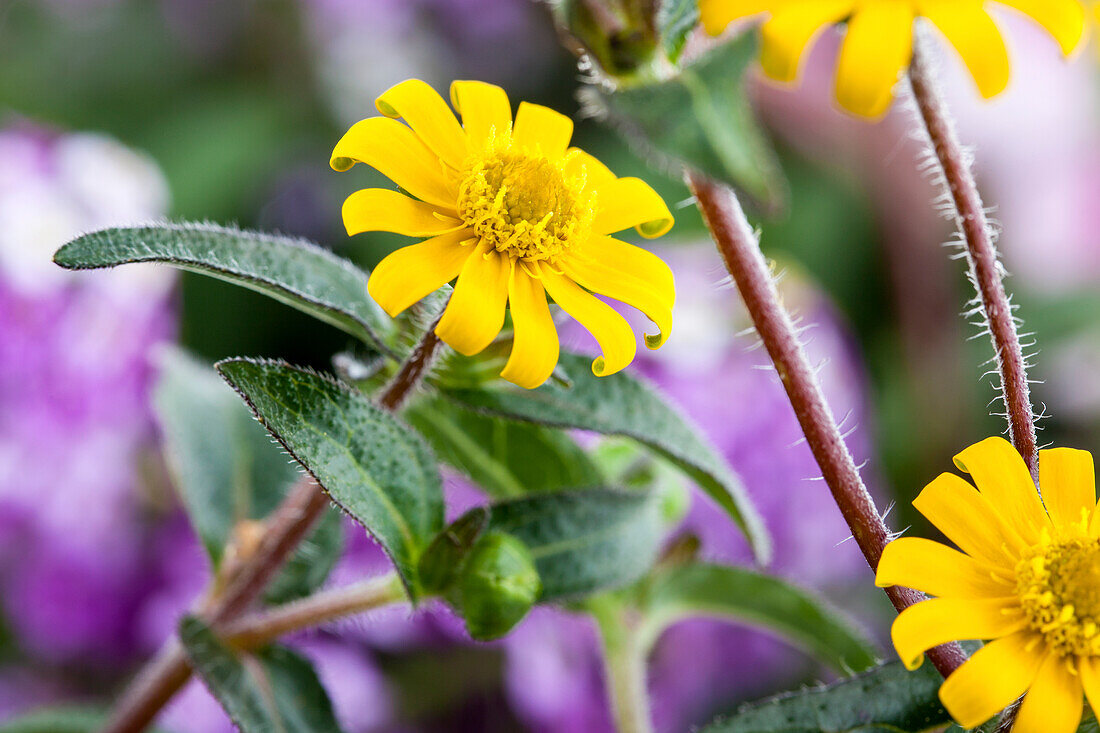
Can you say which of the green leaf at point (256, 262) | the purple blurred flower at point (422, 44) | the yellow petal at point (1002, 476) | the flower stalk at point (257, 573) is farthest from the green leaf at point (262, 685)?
the purple blurred flower at point (422, 44)

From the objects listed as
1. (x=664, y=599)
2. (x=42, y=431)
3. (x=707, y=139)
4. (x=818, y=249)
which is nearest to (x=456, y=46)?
(x=818, y=249)

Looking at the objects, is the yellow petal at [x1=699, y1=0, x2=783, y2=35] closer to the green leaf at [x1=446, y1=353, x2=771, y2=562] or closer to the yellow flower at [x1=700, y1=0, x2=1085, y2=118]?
the yellow flower at [x1=700, y1=0, x2=1085, y2=118]

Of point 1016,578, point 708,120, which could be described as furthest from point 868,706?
point 708,120

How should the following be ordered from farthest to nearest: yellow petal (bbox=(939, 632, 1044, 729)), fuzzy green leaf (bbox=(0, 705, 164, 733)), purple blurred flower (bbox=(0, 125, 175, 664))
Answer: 1. purple blurred flower (bbox=(0, 125, 175, 664))
2. fuzzy green leaf (bbox=(0, 705, 164, 733))
3. yellow petal (bbox=(939, 632, 1044, 729))

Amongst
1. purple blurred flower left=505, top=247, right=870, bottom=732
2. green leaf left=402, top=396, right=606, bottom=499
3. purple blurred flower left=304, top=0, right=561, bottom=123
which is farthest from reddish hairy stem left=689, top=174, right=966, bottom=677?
purple blurred flower left=304, top=0, right=561, bottom=123

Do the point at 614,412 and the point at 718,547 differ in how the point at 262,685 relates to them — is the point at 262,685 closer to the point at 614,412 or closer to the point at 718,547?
the point at 614,412

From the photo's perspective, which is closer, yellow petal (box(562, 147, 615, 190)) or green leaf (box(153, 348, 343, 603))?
yellow petal (box(562, 147, 615, 190))

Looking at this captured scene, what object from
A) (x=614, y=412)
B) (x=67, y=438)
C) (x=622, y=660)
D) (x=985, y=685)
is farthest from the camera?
(x=67, y=438)
